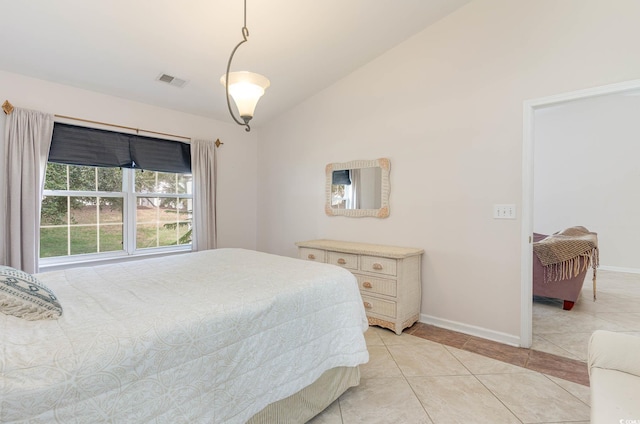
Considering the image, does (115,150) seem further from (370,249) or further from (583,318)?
(583,318)

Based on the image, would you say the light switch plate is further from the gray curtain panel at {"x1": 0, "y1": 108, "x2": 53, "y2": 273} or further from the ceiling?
the gray curtain panel at {"x1": 0, "y1": 108, "x2": 53, "y2": 273}

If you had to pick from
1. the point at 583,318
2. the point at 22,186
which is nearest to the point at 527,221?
the point at 583,318

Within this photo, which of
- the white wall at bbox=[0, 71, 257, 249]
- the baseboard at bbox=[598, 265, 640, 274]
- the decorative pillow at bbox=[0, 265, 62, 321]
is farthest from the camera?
Answer: the baseboard at bbox=[598, 265, 640, 274]

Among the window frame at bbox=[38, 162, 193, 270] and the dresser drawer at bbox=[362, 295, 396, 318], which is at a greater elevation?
the window frame at bbox=[38, 162, 193, 270]

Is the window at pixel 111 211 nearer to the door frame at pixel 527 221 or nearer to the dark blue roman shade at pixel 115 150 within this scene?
the dark blue roman shade at pixel 115 150

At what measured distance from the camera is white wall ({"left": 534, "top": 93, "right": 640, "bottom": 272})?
4.79 meters

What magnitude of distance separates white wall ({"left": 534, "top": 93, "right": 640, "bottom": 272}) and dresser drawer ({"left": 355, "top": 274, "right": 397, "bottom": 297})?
4.39 m

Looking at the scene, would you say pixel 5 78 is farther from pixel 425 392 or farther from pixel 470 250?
pixel 470 250

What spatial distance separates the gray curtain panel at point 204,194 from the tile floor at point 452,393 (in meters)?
2.38

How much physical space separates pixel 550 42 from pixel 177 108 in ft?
11.7

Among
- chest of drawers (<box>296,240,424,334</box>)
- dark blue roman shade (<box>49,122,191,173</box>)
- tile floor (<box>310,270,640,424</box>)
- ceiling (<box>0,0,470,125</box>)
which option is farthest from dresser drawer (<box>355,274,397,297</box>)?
dark blue roman shade (<box>49,122,191,173</box>)

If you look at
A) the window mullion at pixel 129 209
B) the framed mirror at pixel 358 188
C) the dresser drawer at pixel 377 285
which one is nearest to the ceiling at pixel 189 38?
the window mullion at pixel 129 209

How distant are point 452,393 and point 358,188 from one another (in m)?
2.08

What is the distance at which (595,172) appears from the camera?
5082 mm
